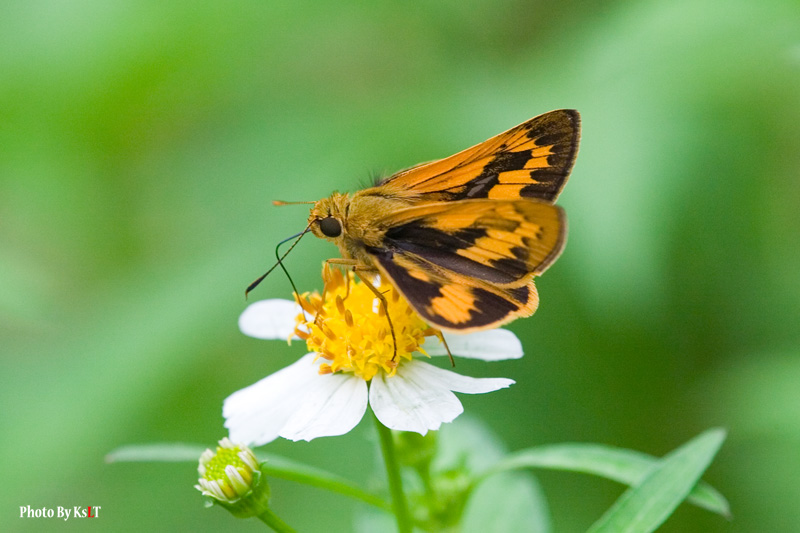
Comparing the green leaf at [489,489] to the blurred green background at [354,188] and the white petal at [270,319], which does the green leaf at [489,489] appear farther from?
the white petal at [270,319]

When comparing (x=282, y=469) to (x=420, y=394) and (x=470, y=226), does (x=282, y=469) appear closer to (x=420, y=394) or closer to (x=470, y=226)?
(x=420, y=394)

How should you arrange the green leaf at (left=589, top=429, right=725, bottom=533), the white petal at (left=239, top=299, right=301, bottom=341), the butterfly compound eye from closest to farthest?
1. the green leaf at (left=589, top=429, right=725, bottom=533)
2. the butterfly compound eye
3. the white petal at (left=239, top=299, right=301, bottom=341)

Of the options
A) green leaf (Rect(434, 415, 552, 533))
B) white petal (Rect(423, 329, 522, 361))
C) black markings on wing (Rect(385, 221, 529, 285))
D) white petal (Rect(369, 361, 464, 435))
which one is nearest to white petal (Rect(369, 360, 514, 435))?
white petal (Rect(369, 361, 464, 435))

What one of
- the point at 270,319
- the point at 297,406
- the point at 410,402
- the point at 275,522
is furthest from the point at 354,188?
the point at 275,522

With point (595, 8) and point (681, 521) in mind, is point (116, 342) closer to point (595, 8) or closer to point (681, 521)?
point (681, 521)

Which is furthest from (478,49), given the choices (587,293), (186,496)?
(186,496)

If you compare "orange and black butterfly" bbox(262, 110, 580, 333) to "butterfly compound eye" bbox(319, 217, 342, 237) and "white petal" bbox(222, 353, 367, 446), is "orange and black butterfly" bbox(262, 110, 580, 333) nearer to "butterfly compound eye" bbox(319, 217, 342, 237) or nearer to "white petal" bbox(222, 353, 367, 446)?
"butterfly compound eye" bbox(319, 217, 342, 237)
